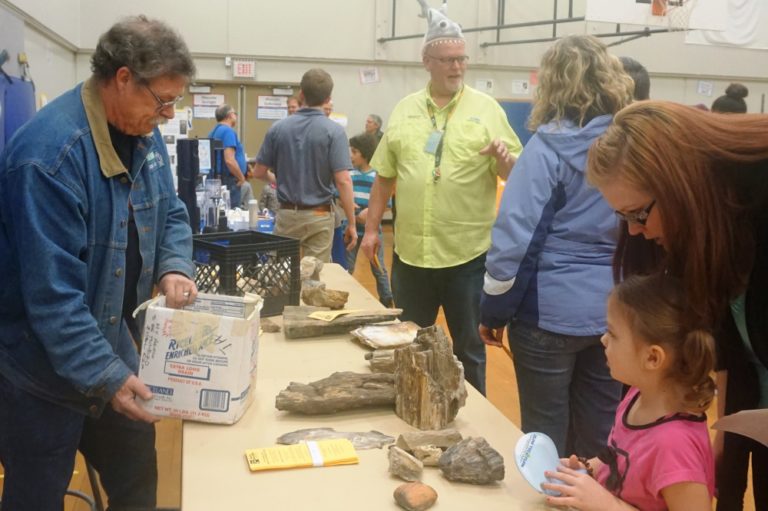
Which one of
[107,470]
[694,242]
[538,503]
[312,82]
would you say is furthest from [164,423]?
[694,242]

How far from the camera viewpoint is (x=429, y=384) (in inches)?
62.7

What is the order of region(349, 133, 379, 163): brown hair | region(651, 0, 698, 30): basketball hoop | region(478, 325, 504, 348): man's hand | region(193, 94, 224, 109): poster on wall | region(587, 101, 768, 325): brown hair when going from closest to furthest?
region(587, 101, 768, 325): brown hair, region(478, 325, 504, 348): man's hand, region(349, 133, 379, 163): brown hair, region(651, 0, 698, 30): basketball hoop, region(193, 94, 224, 109): poster on wall

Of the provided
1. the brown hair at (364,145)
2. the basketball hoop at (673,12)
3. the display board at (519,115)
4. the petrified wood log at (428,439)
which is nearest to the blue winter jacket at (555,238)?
the petrified wood log at (428,439)

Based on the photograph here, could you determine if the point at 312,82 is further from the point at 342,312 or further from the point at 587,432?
the point at 587,432

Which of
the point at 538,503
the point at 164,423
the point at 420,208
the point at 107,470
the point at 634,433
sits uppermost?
the point at 420,208

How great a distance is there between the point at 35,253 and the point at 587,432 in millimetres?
1479

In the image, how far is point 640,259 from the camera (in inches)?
53.8

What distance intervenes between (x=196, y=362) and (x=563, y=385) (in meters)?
0.99

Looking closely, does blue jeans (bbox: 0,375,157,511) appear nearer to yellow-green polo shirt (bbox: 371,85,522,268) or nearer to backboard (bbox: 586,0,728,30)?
yellow-green polo shirt (bbox: 371,85,522,268)

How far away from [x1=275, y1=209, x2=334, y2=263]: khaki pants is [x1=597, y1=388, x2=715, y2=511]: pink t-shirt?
3168 mm

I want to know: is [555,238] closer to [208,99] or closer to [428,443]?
[428,443]

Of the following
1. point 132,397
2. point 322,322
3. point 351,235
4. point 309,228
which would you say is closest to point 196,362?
point 132,397

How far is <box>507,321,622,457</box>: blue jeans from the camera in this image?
1973mm

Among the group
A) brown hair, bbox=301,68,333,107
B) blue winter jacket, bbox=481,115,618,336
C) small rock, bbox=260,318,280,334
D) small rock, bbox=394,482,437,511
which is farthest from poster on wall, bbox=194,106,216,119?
small rock, bbox=394,482,437,511
